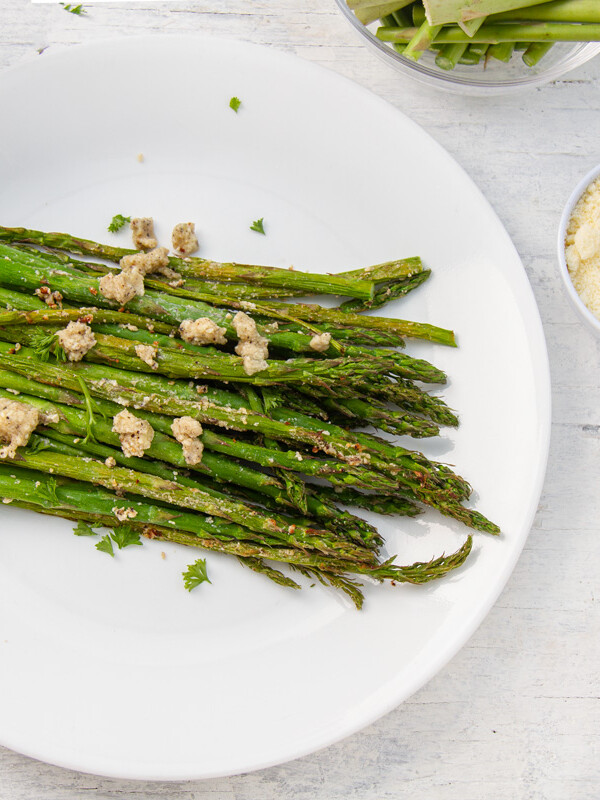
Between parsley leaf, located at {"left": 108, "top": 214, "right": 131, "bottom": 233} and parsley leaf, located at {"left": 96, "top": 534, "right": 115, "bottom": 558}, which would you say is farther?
parsley leaf, located at {"left": 108, "top": 214, "right": 131, "bottom": 233}

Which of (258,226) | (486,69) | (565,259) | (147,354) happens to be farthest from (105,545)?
(486,69)

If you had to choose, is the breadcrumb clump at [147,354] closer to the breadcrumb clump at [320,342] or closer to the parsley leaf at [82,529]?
the breadcrumb clump at [320,342]

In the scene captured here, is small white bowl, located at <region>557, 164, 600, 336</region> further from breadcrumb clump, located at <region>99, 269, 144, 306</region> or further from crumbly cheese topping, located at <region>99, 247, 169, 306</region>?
breadcrumb clump, located at <region>99, 269, 144, 306</region>

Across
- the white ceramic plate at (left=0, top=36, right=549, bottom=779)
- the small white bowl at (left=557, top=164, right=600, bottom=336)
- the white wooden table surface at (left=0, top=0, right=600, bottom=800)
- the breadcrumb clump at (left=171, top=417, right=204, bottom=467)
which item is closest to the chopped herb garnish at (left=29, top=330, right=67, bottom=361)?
the breadcrumb clump at (left=171, top=417, right=204, bottom=467)

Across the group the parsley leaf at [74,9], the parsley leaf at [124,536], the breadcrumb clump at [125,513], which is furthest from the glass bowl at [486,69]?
the parsley leaf at [124,536]

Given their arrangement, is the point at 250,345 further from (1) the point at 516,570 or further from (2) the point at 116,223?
(1) the point at 516,570

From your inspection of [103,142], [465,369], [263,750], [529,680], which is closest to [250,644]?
[263,750]

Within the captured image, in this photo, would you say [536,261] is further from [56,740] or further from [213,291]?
[56,740]
